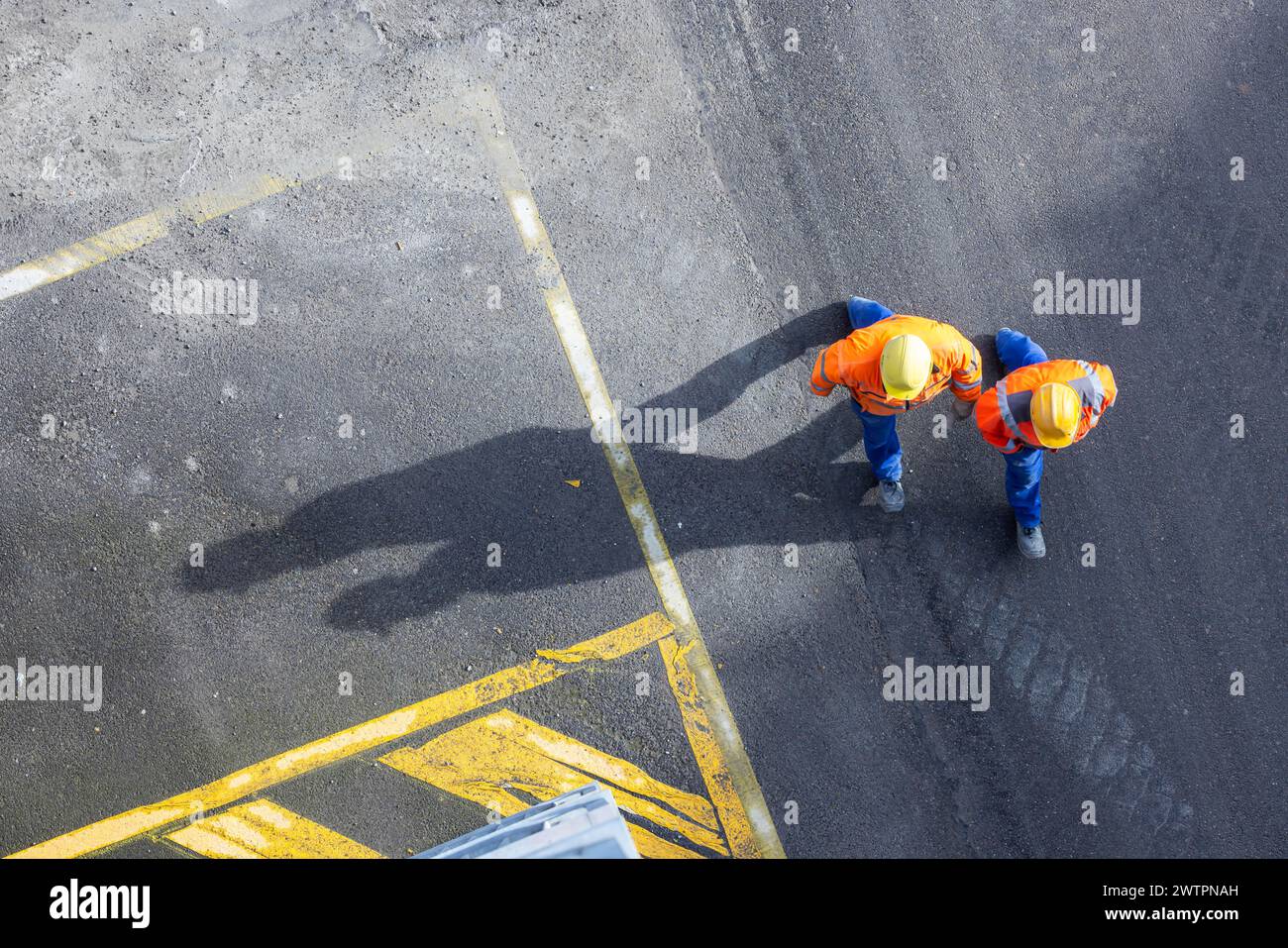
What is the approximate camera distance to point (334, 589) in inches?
252

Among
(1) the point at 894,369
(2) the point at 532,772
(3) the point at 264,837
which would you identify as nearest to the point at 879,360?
(1) the point at 894,369

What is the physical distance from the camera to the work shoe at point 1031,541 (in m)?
6.36

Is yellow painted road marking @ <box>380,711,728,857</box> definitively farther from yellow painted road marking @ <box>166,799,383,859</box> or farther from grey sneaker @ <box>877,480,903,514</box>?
grey sneaker @ <box>877,480,903,514</box>

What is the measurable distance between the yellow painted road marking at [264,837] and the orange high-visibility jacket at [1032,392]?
4846mm

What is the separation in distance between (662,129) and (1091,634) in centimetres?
455

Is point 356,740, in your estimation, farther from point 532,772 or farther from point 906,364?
point 906,364

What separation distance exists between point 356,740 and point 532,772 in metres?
1.20

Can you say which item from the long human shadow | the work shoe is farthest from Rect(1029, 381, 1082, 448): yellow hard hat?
the long human shadow

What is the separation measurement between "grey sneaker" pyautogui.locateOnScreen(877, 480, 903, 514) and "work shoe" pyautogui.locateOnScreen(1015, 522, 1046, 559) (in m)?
0.82

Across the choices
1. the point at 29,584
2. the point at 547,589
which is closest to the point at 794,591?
the point at 547,589

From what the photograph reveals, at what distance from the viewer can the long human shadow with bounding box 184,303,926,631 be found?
6406 millimetres

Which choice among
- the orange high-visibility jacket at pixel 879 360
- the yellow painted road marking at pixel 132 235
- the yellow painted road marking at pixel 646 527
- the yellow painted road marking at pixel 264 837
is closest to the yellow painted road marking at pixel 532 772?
the yellow painted road marking at pixel 646 527
